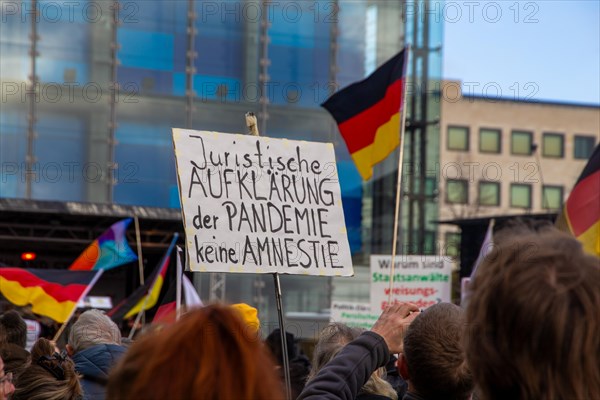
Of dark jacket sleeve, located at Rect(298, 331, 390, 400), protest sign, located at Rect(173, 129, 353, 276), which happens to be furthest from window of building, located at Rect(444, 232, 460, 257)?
dark jacket sleeve, located at Rect(298, 331, 390, 400)

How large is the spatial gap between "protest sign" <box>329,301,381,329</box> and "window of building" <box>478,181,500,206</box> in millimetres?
40876

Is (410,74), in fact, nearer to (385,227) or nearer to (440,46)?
(440,46)

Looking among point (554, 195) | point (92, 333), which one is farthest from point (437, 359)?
point (554, 195)

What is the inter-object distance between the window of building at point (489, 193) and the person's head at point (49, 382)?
5238 cm

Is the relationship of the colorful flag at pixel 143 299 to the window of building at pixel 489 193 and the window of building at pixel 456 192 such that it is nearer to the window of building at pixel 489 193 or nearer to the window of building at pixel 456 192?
the window of building at pixel 456 192

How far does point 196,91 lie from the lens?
22125 millimetres

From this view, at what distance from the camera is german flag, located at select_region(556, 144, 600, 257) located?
9.94m

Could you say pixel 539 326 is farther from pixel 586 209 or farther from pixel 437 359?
pixel 586 209

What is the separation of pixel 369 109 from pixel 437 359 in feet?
23.8

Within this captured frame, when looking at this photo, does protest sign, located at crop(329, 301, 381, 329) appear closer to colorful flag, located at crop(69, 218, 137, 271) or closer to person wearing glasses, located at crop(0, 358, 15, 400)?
colorful flag, located at crop(69, 218, 137, 271)

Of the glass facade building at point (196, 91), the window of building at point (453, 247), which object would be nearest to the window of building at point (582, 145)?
the window of building at point (453, 247)

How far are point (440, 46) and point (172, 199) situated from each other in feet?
23.0

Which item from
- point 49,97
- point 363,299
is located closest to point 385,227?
point 363,299

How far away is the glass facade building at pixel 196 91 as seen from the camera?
818 inches
